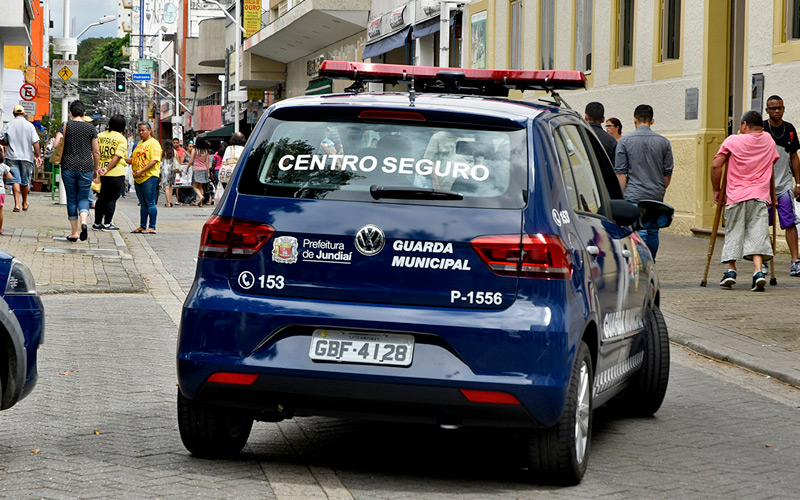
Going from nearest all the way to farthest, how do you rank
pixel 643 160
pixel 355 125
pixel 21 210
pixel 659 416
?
pixel 355 125, pixel 659 416, pixel 643 160, pixel 21 210

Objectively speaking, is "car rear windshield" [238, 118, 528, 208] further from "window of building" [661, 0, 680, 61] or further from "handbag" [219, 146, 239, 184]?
"handbag" [219, 146, 239, 184]

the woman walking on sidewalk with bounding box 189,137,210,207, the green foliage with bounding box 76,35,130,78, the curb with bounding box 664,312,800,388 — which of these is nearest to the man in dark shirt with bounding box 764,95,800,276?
the curb with bounding box 664,312,800,388

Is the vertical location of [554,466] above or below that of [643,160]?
below

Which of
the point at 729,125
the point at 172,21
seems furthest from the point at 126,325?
the point at 172,21

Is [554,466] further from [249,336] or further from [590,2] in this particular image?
[590,2]

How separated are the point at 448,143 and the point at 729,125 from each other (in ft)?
52.9

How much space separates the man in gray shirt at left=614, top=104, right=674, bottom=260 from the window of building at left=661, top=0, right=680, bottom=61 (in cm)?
941

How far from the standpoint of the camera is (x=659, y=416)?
721cm

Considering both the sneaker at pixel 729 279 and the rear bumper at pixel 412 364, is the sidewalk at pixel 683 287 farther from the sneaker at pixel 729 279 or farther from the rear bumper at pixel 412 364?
the rear bumper at pixel 412 364

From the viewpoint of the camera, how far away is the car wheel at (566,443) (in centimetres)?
514

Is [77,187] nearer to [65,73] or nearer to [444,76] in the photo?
[444,76]

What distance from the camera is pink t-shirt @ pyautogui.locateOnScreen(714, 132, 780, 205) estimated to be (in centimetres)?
1284

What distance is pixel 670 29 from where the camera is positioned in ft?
72.7

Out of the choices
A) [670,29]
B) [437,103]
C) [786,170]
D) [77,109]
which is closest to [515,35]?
[670,29]
